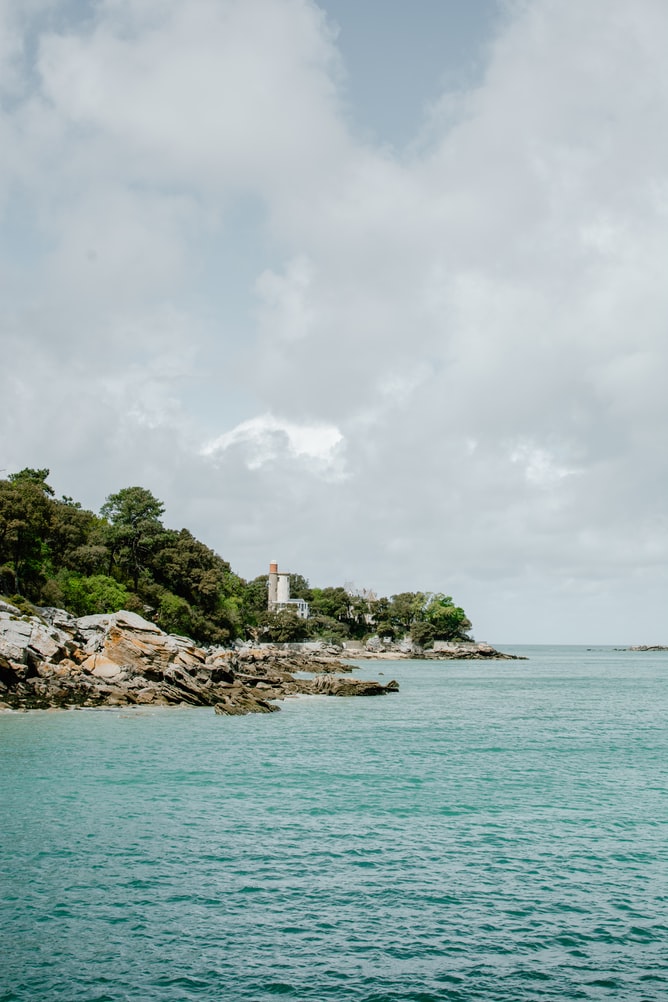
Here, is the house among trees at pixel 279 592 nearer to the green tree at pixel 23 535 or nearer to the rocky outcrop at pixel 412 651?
the rocky outcrop at pixel 412 651

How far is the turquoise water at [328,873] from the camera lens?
465 inches

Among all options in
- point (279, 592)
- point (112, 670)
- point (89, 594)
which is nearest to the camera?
point (112, 670)

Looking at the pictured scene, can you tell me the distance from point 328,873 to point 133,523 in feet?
298

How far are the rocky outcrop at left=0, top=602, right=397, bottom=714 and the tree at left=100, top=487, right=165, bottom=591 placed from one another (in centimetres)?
3427

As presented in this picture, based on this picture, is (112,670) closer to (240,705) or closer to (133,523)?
(240,705)

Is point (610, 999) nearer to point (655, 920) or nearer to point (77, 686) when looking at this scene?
point (655, 920)

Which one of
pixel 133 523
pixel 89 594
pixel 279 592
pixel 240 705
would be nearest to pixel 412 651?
pixel 279 592

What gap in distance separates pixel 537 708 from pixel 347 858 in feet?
149

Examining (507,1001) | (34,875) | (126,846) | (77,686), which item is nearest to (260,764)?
(126,846)

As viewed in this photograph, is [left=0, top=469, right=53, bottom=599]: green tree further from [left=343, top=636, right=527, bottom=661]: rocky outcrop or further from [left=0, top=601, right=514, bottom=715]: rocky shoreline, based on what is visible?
A: [left=343, top=636, right=527, bottom=661]: rocky outcrop

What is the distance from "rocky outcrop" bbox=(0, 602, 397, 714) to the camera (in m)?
50.4

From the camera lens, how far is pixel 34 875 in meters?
16.2

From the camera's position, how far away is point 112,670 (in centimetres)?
5531

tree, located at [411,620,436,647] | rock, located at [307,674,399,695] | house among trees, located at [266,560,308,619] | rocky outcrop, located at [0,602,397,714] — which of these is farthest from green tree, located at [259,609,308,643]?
rocky outcrop, located at [0,602,397,714]
